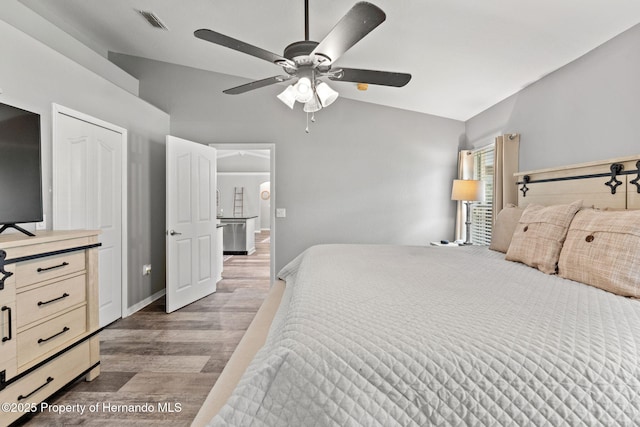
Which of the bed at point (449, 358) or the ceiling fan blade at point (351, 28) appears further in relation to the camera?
the ceiling fan blade at point (351, 28)

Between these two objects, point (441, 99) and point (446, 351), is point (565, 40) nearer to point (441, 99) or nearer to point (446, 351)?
point (441, 99)

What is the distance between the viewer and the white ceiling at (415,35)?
1974 mm

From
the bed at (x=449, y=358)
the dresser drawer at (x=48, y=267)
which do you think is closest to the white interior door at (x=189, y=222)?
the dresser drawer at (x=48, y=267)

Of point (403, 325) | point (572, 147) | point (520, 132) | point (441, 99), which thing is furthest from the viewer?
point (441, 99)

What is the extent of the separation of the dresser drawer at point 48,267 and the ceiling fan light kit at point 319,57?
1.50 meters

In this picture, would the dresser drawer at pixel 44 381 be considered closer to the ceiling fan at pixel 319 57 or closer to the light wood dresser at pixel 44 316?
the light wood dresser at pixel 44 316

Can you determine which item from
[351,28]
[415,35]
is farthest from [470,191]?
[351,28]

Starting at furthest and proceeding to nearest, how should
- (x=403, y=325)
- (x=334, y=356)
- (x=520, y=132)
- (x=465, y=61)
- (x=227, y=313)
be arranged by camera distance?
(x=227, y=313)
(x=520, y=132)
(x=465, y=61)
(x=403, y=325)
(x=334, y=356)

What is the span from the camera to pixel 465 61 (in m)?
2.66

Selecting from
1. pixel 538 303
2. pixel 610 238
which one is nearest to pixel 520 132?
pixel 610 238

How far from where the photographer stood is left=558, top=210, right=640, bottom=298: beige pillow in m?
1.35

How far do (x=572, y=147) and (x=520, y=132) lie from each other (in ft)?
2.25

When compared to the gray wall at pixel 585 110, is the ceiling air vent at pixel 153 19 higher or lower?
higher

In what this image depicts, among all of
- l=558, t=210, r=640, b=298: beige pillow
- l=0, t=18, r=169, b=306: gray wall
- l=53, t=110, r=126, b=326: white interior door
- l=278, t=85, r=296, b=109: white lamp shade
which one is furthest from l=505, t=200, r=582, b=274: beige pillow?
l=0, t=18, r=169, b=306: gray wall
